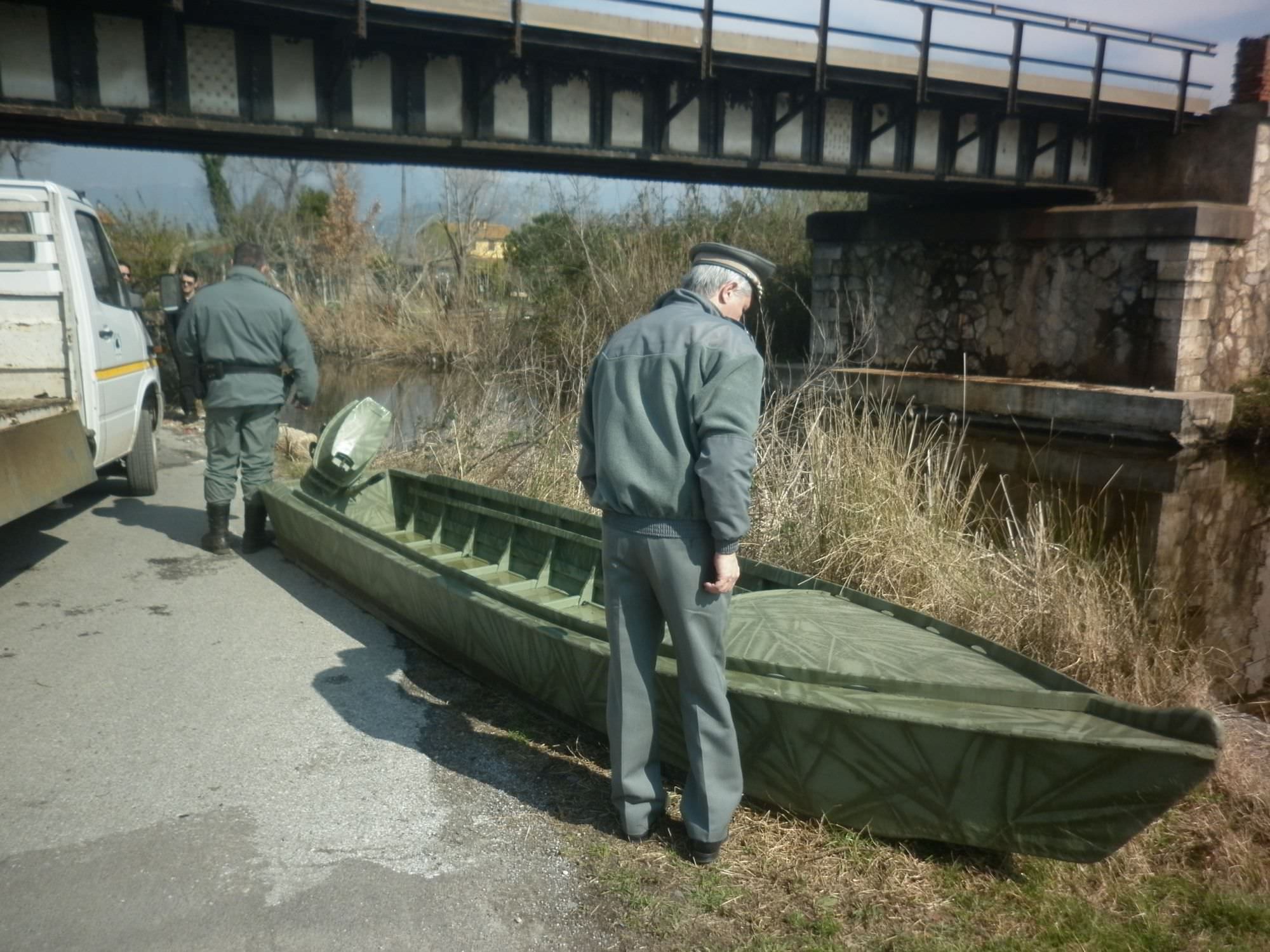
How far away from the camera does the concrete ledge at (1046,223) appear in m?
17.0

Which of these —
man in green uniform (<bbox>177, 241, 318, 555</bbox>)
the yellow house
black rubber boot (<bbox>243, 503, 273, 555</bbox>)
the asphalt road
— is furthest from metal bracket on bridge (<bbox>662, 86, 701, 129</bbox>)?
the asphalt road

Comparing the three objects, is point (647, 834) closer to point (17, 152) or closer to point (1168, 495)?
point (1168, 495)

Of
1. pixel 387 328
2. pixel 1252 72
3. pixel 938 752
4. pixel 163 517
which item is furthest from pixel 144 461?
pixel 1252 72

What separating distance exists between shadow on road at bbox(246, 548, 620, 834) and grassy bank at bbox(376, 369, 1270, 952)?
20 mm

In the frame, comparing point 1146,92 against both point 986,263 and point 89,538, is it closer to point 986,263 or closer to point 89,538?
point 986,263

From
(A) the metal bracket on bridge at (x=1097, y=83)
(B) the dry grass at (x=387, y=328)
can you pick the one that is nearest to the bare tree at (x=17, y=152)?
(B) the dry grass at (x=387, y=328)

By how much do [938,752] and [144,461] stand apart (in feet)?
26.1

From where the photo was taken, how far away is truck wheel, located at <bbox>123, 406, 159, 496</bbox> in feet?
29.8

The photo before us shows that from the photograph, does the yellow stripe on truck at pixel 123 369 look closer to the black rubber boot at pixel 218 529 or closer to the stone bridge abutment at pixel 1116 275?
the black rubber boot at pixel 218 529

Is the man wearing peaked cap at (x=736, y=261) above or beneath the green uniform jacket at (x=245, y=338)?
above

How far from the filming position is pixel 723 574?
11.0ft

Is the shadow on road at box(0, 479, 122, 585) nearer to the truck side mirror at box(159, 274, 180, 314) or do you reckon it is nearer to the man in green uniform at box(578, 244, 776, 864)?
the truck side mirror at box(159, 274, 180, 314)

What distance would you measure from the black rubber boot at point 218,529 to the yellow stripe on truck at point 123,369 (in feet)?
4.01

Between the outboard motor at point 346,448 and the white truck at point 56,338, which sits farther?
the outboard motor at point 346,448
